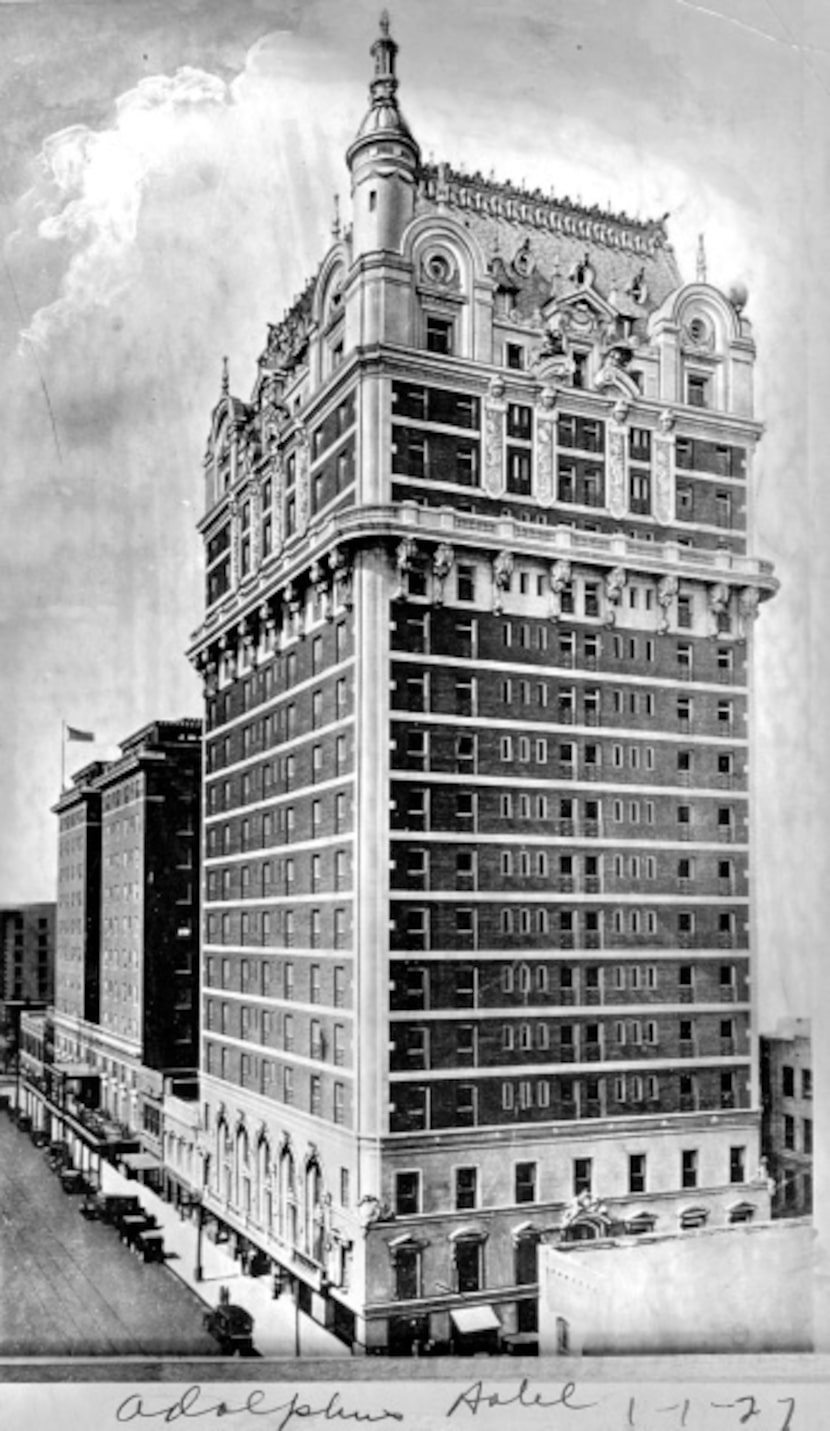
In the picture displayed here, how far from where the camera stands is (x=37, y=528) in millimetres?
4871

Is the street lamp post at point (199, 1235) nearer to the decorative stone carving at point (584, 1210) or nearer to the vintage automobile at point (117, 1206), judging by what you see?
the vintage automobile at point (117, 1206)

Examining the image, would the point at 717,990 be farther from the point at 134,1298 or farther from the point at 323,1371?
the point at 134,1298

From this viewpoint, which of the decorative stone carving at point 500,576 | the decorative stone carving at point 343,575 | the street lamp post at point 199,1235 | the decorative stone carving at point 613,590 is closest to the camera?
the street lamp post at point 199,1235

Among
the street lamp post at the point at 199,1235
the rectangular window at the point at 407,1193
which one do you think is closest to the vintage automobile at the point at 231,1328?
the street lamp post at the point at 199,1235

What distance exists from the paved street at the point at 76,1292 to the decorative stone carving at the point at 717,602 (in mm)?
3019

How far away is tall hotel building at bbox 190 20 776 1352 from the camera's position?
484 cm

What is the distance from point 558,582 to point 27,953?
2.37 meters

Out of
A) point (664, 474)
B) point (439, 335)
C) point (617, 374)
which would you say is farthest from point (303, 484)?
point (664, 474)

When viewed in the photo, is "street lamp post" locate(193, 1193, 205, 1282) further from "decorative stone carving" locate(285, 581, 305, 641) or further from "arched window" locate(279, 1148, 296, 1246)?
"decorative stone carving" locate(285, 581, 305, 641)

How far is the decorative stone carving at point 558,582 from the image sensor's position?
201 inches

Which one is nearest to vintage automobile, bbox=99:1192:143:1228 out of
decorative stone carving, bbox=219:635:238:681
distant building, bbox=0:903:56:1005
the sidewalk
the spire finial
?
the sidewalk

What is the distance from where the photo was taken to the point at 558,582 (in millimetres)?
5094

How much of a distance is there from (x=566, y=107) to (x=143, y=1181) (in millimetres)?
4181

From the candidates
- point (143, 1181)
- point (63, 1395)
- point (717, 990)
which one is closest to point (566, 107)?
point (717, 990)
